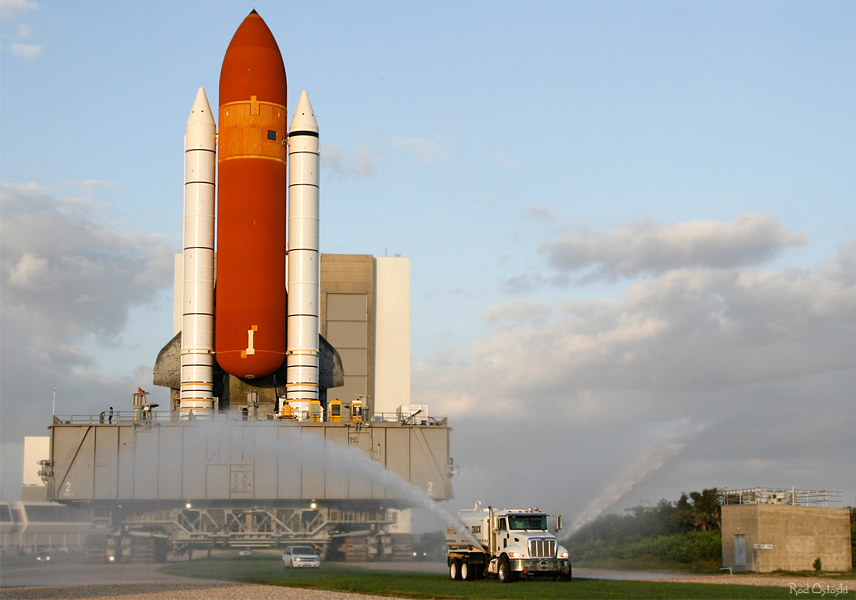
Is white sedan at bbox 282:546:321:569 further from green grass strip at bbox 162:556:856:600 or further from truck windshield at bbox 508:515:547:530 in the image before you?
truck windshield at bbox 508:515:547:530

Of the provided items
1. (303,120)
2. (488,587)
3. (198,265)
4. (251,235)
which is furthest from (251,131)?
(488,587)

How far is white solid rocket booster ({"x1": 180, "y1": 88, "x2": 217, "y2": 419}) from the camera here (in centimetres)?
5800

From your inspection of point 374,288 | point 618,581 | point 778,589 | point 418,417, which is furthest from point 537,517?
point 374,288

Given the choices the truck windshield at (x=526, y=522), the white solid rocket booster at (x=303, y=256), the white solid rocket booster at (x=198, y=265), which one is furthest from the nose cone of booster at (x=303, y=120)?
the truck windshield at (x=526, y=522)

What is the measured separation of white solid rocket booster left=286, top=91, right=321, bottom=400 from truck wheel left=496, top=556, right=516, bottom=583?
26.5 metres

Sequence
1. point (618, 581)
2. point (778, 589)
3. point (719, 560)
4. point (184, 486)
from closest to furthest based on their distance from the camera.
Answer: point (778, 589), point (618, 581), point (719, 560), point (184, 486)

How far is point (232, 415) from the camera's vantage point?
194ft

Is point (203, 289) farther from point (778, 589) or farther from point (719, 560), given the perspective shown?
point (778, 589)

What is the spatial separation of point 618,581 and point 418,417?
30.3m

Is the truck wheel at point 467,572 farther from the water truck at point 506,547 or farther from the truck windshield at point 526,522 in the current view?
the truck windshield at point 526,522

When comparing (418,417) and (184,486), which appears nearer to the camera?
(184,486)

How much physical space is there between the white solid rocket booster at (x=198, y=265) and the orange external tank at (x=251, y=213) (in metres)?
0.87

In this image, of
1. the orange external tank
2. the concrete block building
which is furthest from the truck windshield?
the orange external tank

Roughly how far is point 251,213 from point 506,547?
30.7 metres
